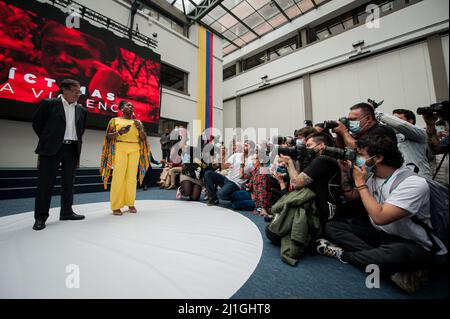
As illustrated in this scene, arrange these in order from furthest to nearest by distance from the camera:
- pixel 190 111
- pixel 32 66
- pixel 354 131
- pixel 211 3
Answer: pixel 190 111 → pixel 211 3 → pixel 32 66 → pixel 354 131

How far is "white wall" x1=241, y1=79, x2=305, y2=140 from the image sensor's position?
6.80 meters

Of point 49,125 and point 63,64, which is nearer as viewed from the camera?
point 49,125

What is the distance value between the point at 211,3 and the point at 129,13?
267 cm

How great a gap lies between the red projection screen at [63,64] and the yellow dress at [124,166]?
2807 millimetres

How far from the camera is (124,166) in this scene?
2053 millimetres

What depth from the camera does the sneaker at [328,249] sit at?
115 cm

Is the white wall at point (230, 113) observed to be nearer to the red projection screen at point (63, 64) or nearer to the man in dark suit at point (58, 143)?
the red projection screen at point (63, 64)

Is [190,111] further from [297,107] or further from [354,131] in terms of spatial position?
[354,131]

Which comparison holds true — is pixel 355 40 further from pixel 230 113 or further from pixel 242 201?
pixel 242 201

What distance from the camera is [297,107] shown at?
6777 mm

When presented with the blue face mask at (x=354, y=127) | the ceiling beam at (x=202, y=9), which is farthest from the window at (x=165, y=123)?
the blue face mask at (x=354, y=127)

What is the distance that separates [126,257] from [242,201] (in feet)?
5.32

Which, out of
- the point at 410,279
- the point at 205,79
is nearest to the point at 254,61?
the point at 205,79

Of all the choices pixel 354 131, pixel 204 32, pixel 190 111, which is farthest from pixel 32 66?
pixel 204 32
